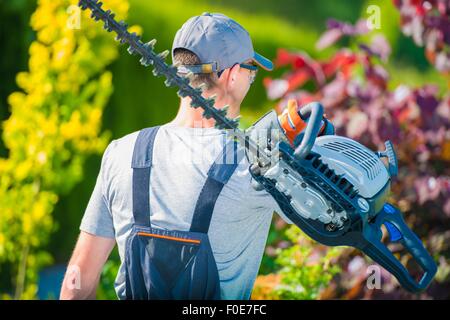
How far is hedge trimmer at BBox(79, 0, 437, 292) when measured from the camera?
87.6 inches

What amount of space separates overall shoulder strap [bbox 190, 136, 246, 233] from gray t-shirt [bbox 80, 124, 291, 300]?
1 centimetres

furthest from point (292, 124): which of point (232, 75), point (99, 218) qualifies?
point (99, 218)

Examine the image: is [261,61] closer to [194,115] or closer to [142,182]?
[194,115]

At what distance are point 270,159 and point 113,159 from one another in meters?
0.54

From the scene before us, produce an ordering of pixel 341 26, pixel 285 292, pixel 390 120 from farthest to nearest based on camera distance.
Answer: pixel 341 26
pixel 390 120
pixel 285 292

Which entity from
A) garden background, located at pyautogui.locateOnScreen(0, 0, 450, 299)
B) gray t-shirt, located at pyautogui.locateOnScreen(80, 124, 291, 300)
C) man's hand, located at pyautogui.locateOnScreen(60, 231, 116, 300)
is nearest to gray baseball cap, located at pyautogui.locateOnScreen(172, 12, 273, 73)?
gray t-shirt, located at pyautogui.locateOnScreen(80, 124, 291, 300)

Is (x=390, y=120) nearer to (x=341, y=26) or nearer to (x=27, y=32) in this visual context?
(x=341, y=26)

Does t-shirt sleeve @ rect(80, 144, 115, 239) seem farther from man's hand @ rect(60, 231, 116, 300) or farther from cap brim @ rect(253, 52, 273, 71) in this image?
cap brim @ rect(253, 52, 273, 71)

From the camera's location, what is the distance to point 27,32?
19.8 ft

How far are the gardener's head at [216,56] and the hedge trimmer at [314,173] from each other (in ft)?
0.74

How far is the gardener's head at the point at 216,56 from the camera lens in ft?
8.33

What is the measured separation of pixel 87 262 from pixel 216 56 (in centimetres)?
73

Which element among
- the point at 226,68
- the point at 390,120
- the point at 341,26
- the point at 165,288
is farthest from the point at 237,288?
the point at 341,26

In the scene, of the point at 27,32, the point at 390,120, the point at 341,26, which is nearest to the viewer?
the point at 390,120
